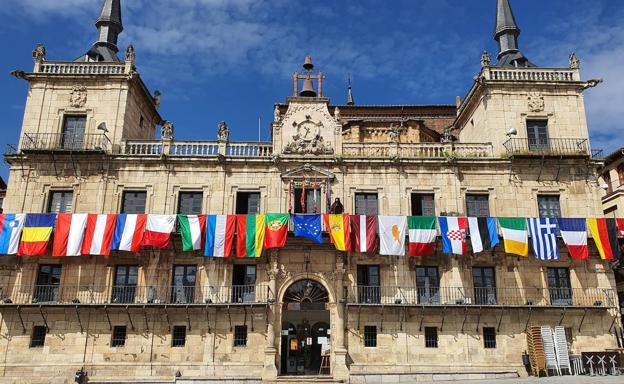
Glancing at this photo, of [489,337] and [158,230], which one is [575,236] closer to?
[489,337]

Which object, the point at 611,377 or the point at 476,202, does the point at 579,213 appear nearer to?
the point at 476,202

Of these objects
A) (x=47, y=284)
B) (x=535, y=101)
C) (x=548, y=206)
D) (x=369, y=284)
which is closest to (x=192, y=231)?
(x=47, y=284)

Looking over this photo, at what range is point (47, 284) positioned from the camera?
27.2 meters

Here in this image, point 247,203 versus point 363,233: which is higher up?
point 247,203

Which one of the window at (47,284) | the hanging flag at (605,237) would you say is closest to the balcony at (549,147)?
the hanging flag at (605,237)

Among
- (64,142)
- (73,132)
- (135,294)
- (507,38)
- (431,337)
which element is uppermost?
(507,38)

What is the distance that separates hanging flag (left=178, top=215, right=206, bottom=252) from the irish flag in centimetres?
1533

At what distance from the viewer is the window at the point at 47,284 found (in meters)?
26.9

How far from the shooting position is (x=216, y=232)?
27.0 m

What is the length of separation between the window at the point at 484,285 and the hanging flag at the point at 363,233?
229 inches

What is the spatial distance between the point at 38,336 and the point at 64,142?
34.5 ft

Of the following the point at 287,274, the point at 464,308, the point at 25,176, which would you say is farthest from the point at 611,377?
the point at 25,176

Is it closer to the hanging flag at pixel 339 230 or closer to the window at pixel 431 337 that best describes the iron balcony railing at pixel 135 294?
the hanging flag at pixel 339 230

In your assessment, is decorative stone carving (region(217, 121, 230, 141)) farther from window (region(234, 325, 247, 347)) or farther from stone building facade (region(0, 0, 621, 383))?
window (region(234, 325, 247, 347))
